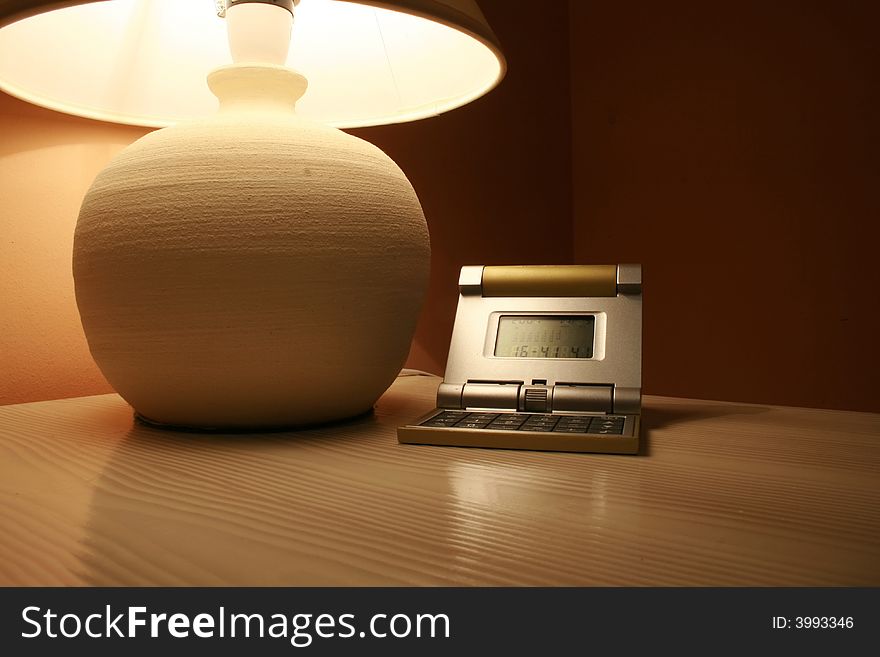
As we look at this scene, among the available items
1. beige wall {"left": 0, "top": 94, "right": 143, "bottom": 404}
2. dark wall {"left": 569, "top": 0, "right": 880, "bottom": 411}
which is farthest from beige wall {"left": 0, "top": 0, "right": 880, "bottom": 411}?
beige wall {"left": 0, "top": 94, "right": 143, "bottom": 404}

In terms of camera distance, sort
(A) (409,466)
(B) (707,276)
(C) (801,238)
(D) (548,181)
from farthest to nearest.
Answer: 1. (D) (548,181)
2. (B) (707,276)
3. (C) (801,238)
4. (A) (409,466)

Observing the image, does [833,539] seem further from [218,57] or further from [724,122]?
[724,122]

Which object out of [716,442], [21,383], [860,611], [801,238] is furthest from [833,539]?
[801,238]

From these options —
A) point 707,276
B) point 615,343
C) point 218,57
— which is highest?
point 218,57

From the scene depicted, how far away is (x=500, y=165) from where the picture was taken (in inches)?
57.5

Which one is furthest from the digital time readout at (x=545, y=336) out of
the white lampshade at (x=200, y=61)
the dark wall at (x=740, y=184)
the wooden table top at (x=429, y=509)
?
the dark wall at (x=740, y=184)

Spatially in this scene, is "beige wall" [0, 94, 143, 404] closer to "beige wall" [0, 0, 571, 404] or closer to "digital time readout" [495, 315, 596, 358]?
"beige wall" [0, 0, 571, 404]

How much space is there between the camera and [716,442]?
0.61m

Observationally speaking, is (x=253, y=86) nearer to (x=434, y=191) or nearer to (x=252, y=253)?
(x=252, y=253)

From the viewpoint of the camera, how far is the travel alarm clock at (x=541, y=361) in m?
0.61

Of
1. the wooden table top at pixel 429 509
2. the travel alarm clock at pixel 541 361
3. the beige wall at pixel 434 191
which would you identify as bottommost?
the wooden table top at pixel 429 509

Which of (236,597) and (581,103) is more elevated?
(581,103)

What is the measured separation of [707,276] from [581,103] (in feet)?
1.62

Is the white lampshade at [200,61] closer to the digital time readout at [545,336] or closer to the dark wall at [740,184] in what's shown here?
the digital time readout at [545,336]
